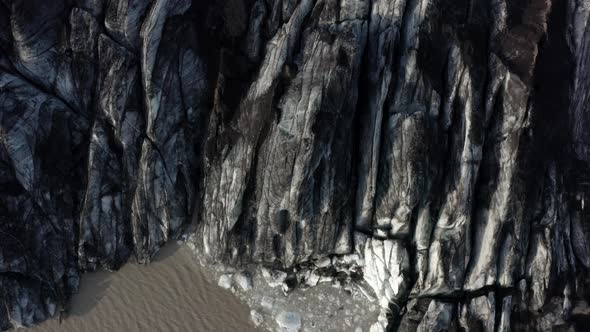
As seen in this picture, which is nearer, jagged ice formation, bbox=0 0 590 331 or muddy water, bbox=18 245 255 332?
jagged ice formation, bbox=0 0 590 331

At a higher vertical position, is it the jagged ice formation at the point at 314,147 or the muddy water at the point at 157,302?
the jagged ice formation at the point at 314,147

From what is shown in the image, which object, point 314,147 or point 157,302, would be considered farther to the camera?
point 157,302

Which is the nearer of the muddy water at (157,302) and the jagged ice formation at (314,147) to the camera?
the jagged ice formation at (314,147)

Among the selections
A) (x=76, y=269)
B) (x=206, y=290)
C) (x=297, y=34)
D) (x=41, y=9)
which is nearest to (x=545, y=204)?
(x=297, y=34)

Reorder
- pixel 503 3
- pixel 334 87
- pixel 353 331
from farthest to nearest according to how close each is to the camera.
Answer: pixel 353 331 < pixel 503 3 < pixel 334 87

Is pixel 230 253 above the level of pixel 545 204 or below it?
below

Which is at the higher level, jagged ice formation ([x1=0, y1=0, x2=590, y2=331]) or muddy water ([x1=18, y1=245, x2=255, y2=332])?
jagged ice formation ([x1=0, y1=0, x2=590, y2=331])

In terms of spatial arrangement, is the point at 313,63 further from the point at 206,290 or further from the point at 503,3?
the point at 206,290

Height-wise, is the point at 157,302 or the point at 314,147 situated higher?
the point at 314,147
